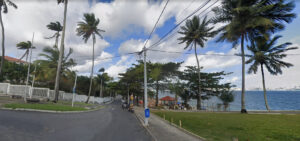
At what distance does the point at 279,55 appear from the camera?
22.8 metres

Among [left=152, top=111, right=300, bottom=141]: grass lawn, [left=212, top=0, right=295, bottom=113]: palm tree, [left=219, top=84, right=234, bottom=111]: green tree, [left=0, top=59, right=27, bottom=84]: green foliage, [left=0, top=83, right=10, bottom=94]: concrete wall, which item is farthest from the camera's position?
[left=0, top=59, right=27, bottom=84]: green foliage

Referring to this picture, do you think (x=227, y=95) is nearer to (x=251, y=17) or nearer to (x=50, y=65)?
(x=251, y=17)

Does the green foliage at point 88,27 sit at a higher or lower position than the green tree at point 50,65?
higher

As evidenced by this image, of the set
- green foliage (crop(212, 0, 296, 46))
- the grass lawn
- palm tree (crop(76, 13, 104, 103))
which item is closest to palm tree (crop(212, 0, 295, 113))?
green foliage (crop(212, 0, 296, 46))

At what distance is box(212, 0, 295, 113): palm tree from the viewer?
16344 millimetres

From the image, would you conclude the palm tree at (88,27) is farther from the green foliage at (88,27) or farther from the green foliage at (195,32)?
the green foliage at (195,32)

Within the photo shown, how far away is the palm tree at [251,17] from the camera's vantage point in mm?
16344

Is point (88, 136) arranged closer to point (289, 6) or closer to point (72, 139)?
point (72, 139)

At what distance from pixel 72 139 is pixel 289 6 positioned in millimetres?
25393

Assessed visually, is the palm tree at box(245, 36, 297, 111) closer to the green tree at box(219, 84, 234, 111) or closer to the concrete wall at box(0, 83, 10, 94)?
the green tree at box(219, 84, 234, 111)

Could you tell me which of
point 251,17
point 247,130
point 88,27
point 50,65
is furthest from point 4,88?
point 251,17

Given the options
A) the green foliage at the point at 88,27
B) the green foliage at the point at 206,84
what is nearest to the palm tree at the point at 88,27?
the green foliage at the point at 88,27

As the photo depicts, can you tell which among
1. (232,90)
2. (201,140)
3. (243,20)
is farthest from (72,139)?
(232,90)

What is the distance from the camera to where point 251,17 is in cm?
1709
